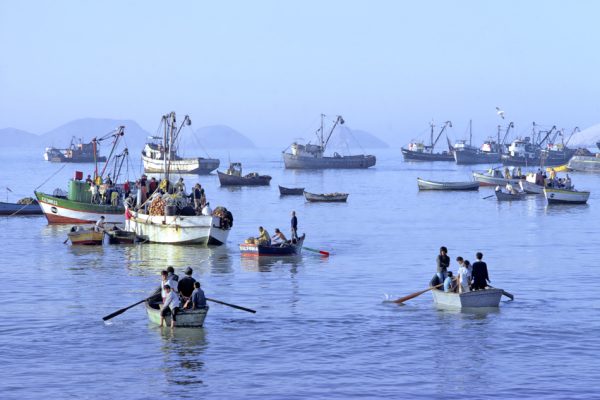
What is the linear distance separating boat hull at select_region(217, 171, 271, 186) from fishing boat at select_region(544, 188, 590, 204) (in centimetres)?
5913

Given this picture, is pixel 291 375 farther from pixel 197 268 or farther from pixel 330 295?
pixel 197 268

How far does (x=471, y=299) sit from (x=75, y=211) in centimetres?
4742

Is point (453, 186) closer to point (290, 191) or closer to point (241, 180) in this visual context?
point (290, 191)

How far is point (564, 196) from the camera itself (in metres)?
112

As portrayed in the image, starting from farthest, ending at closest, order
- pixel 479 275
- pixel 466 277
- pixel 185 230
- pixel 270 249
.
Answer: pixel 185 230 → pixel 270 249 → pixel 466 277 → pixel 479 275

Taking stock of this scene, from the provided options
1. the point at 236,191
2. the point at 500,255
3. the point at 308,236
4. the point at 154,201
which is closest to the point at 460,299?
the point at 500,255

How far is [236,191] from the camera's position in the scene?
150 m

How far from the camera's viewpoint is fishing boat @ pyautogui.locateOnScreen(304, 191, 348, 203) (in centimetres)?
12112

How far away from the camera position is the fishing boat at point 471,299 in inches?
1598

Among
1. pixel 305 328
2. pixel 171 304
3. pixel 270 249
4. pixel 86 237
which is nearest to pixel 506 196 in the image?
pixel 86 237

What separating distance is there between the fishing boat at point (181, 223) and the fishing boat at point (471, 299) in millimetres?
26180

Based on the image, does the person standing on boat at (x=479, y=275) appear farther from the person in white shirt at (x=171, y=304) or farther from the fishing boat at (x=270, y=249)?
the fishing boat at (x=270, y=249)

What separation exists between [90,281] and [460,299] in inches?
776

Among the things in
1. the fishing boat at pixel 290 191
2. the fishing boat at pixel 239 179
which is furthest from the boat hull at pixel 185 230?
the fishing boat at pixel 239 179
